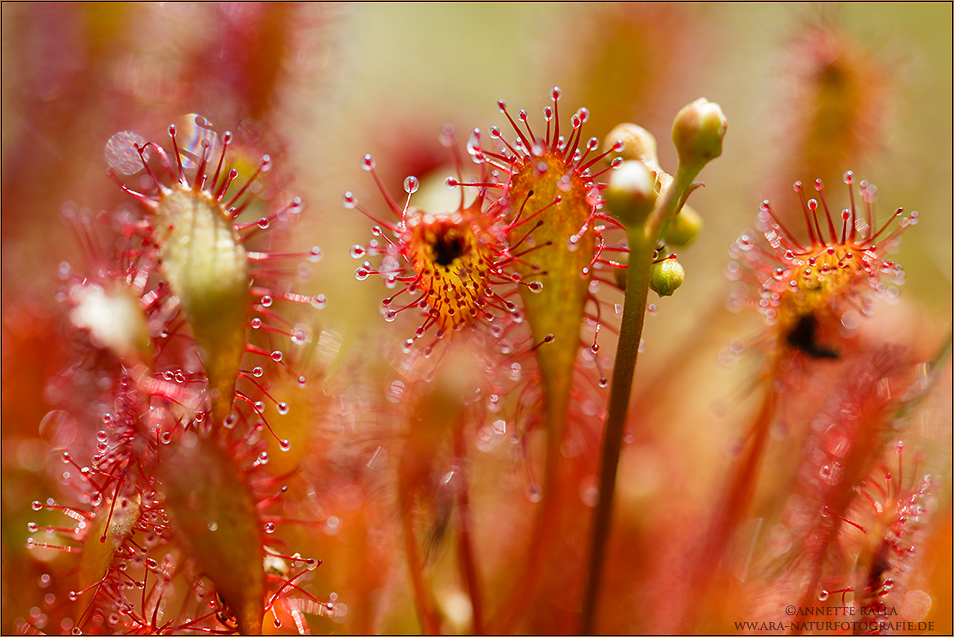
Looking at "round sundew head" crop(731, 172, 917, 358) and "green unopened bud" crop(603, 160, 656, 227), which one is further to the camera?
"round sundew head" crop(731, 172, 917, 358)

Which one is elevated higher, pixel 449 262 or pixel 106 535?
pixel 449 262

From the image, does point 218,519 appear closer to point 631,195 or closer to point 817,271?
point 631,195

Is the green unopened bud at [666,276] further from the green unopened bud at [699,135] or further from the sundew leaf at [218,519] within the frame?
the sundew leaf at [218,519]

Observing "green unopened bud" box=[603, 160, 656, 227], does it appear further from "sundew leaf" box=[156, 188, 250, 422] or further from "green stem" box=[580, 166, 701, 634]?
"sundew leaf" box=[156, 188, 250, 422]

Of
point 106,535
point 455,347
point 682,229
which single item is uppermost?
point 682,229

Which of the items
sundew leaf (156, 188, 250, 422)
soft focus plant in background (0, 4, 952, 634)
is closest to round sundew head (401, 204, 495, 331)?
soft focus plant in background (0, 4, 952, 634)

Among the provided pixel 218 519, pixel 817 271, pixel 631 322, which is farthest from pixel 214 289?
pixel 817 271

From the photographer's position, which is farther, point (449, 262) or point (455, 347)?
point (455, 347)
